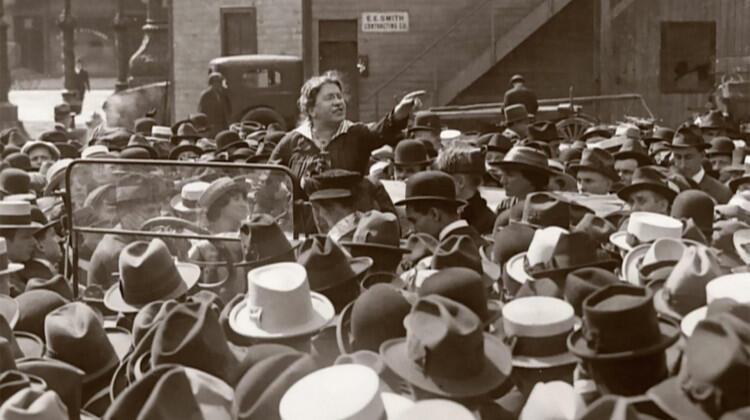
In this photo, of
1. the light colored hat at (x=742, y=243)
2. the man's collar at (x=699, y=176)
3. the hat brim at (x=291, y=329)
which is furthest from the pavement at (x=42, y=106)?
the hat brim at (x=291, y=329)

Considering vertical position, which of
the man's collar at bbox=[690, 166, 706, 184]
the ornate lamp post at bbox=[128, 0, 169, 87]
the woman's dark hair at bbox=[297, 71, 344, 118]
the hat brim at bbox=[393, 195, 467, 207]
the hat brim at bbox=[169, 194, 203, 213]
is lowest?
the hat brim at bbox=[169, 194, 203, 213]

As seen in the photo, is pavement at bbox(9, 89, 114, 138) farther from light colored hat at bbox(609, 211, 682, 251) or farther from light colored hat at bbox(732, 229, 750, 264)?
light colored hat at bbox(732, 229, 750, 264)

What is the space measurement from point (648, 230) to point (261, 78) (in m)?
19.6

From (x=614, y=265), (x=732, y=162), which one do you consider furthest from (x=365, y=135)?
(x=732, y=162)

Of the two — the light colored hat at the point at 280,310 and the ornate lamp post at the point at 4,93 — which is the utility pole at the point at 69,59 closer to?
the ornate lamp post at the point at 4,93

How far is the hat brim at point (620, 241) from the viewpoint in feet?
19.7

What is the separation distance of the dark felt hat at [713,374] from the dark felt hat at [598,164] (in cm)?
651

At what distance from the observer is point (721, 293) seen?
159 inches

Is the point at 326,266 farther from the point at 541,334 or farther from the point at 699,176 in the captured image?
the point at 699,176

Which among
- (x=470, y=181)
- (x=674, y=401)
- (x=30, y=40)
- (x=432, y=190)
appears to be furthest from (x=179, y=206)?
(x=30, y=40)

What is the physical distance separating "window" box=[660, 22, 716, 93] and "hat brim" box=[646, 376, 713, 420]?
22050mm

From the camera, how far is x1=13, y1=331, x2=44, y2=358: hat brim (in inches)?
192

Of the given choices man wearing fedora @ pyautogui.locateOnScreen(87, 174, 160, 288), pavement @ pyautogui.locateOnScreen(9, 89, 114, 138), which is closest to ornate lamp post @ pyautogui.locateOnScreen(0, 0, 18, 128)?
pavement @ pyautogui.locateOnScreen(9, 89, 114, 138)

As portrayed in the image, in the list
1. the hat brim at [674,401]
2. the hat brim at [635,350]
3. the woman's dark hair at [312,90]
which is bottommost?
the hat brim at [674,401]
